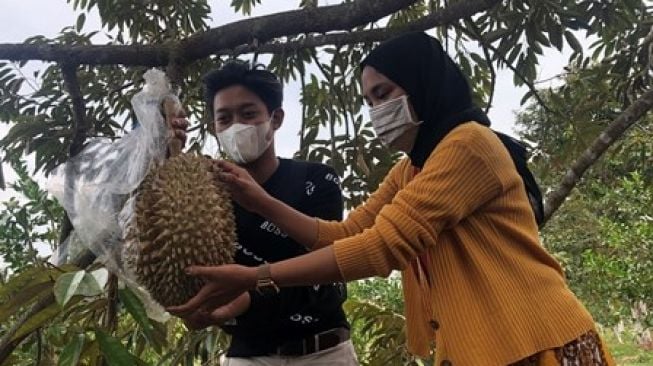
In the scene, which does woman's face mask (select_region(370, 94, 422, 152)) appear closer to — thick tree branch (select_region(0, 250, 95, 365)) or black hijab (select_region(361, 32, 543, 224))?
black hijab (select_region(361, 32, 543, 224))

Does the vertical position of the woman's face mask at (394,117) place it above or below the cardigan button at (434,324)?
above

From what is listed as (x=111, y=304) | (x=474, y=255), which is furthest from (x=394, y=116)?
(x=111, y=304)

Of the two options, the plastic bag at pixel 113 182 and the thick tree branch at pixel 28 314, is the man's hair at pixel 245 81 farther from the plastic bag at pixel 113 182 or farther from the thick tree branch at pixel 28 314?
the thick tree branch at pixel 28 314

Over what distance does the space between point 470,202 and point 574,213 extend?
11.4 meters

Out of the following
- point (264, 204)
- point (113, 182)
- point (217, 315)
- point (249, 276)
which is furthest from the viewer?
point (264, 204)

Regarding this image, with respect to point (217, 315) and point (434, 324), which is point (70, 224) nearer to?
point (217, 315)

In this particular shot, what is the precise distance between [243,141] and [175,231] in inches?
18.5

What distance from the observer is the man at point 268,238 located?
1.64 metres

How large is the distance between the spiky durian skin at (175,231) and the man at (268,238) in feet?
1.22

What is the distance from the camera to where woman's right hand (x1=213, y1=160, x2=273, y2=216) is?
143 centimetres

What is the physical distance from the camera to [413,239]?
47.6 inches

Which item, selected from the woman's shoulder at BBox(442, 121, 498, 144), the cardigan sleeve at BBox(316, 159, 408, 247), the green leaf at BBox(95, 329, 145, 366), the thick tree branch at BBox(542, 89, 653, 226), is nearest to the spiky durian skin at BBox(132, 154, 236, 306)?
the green leaf at BBox(95, 329, 145, 366)

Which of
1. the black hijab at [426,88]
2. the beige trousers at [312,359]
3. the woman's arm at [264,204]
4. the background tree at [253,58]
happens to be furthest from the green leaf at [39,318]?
the black hijab at [426,88]

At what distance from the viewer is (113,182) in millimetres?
1280
